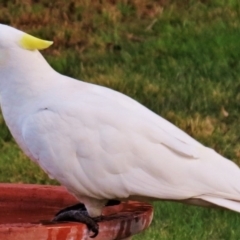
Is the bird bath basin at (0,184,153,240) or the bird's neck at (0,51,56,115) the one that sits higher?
the bird's neck at (0,51,56,115)

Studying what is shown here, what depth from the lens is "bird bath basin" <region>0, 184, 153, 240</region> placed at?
171 centimetres

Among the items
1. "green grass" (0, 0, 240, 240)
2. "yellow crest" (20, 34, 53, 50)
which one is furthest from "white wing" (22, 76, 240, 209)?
"green grass" (0, 0, 240, 240)

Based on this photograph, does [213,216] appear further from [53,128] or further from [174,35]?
[174,35]

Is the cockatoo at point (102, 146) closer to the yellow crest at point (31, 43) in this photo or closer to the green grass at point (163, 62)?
the yellow crest at point (31, 43)

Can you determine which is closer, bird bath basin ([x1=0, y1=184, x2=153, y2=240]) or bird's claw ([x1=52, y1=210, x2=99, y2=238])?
bird bath basin ([x1=0, y1=184, x2=153, y2=240])

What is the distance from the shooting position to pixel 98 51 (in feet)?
14.9

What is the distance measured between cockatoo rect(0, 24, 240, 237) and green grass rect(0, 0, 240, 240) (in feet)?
2.86

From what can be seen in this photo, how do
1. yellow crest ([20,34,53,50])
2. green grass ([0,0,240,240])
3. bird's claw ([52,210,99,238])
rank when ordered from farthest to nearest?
green grass ([0,0,240,240]) → yellow crest ([20,34,53,50]) → bird's claw ([52,210,99,238])

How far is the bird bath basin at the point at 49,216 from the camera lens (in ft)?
5.61

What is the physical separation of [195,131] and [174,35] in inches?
47.4

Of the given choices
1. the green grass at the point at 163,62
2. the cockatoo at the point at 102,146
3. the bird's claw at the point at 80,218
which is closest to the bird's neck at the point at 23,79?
the cockatoo at the point at 102,146

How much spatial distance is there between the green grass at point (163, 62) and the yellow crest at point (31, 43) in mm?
1005

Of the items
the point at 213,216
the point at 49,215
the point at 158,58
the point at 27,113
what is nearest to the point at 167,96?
the point at 158,58

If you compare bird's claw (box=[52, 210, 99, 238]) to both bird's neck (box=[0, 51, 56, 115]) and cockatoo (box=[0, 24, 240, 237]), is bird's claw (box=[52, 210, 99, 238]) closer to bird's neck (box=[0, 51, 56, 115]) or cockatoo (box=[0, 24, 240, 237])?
cockatoo (box=[0, 24, 240, 237])
